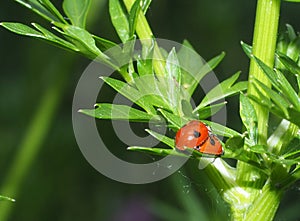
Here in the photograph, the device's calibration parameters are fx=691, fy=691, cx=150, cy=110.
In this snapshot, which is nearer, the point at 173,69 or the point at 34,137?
the point at 173,69

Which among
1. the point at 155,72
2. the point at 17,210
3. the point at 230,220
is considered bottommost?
the point at 17,210

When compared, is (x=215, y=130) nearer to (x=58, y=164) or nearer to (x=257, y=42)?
(x=257, y=42)

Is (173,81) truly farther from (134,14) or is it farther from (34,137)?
(34,137)

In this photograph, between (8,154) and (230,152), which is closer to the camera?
(230,152)

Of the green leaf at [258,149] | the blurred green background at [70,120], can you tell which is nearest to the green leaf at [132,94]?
the green leaf at [258,149]

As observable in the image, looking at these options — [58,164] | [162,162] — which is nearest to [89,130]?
[58,164]

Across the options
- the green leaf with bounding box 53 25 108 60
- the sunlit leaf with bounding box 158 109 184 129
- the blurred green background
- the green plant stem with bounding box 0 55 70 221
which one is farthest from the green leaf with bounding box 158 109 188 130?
the green plant stem with bounding box 0 55 70 221

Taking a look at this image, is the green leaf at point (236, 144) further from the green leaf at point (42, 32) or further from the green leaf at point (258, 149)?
the green leaf at point (42, 32)

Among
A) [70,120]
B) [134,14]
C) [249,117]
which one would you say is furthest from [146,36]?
[70,120]
